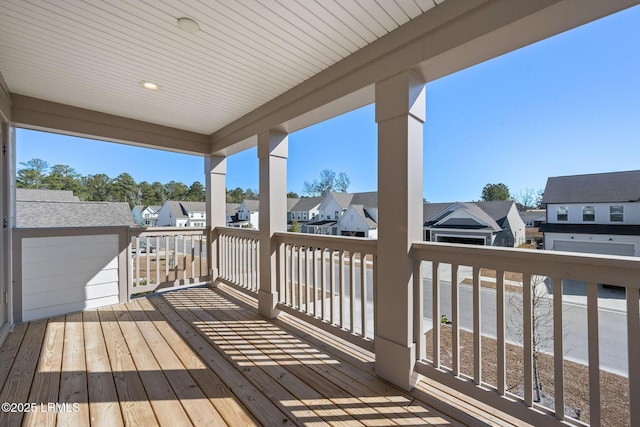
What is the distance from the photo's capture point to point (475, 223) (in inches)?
67.7

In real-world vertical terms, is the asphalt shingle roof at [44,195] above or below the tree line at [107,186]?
below

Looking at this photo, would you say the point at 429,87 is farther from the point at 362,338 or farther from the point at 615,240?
the point at 362,338

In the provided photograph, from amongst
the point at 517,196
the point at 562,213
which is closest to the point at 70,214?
the point at 517,196

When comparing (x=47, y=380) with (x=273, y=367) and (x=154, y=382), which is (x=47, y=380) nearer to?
(x=154, y=382)

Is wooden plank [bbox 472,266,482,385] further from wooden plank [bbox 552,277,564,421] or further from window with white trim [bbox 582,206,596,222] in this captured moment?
window with white trim [bbox 582,206,596,222]

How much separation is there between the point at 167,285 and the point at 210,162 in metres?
1.92

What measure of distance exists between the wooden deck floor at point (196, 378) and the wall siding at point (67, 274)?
0.85 ft

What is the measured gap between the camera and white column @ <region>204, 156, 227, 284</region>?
4.40m

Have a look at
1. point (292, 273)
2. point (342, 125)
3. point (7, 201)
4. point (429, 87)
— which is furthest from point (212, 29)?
point (342, 125)

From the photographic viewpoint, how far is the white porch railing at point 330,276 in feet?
7.47

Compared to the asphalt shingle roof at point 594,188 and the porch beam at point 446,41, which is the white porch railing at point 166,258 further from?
the asphalt shingle roof at point 594,188

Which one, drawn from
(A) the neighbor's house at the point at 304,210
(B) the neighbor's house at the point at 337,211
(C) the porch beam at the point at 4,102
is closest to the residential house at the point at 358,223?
(B) the neighbor's house at the point at 337,211

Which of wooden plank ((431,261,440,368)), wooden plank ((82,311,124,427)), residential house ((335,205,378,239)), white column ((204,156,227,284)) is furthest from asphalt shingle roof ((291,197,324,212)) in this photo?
wooden plank ((82,311,124,427))

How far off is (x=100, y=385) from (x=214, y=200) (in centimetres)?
286
